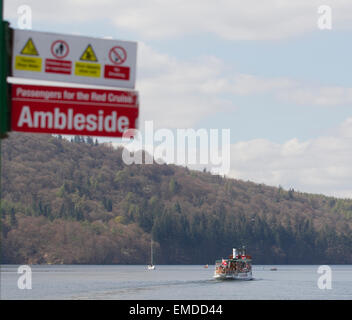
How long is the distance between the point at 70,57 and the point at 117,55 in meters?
0.69

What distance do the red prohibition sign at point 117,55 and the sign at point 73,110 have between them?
1.68 feet

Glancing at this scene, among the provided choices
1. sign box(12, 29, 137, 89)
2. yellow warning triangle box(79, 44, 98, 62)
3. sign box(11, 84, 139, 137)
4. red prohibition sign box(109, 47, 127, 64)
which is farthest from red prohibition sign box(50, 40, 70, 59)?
red prohibition sign box(109, 47, 127, 64)

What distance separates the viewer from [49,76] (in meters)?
10.5

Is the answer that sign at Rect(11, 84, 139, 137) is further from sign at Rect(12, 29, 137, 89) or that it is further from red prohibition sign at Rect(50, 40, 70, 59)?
red prohibition sign at Rect(50, 40, 70, 59)

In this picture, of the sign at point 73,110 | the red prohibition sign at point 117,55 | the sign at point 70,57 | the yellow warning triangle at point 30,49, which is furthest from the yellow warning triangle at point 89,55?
the yellow warning triangle at point 30,49

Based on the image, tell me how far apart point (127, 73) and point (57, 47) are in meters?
1.09

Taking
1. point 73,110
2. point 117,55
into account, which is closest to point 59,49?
point 117,55

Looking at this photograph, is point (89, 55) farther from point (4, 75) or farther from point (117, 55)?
point (4, 75)

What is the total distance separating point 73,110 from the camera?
35.6 feet

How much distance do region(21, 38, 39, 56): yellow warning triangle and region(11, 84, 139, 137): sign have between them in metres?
0.53

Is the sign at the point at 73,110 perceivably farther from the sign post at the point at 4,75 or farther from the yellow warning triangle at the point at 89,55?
the yellow warning triangle at the point at 89,55

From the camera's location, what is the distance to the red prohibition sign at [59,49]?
10469mm
